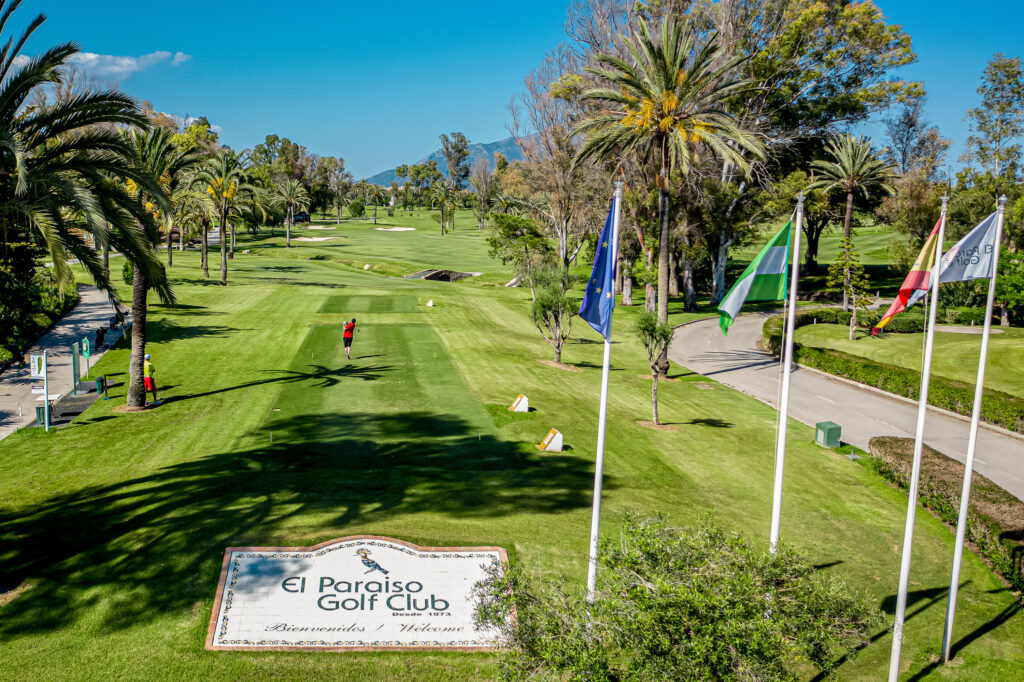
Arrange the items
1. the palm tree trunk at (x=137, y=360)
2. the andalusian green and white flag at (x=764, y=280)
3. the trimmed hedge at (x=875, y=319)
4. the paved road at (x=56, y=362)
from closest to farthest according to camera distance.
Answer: the andalusian green and white flag at (x=764, y=280) → the paved road at (x=56, y=362) → the palm tree trunk at (x=137, y=360) → the trimmed hedge at (x=875, y=319)

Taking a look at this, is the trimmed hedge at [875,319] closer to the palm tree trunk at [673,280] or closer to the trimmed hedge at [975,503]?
the palm tree trunk at [673,280]

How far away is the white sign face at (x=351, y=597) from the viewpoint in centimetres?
1080

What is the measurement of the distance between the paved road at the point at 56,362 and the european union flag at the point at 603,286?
1760 centimetres

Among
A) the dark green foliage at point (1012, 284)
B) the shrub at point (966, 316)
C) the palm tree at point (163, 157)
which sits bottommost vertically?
the shrub at point (966, 316)

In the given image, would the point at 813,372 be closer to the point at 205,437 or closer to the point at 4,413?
the point at 205,437

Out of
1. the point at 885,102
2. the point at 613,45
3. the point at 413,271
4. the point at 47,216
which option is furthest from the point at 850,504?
the point at 413,271

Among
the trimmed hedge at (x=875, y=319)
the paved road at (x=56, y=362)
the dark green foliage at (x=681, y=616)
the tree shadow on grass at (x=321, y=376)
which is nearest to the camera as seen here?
the dark green foliage at (x=681, y=616)

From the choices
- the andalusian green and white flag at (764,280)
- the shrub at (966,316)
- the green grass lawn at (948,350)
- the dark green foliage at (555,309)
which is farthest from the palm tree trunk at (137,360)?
the shrub at (966,316)

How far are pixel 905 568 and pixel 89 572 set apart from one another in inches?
538

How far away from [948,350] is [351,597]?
126 feet

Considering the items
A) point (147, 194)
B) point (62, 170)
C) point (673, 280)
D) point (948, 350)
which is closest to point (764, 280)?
point (62, 170)

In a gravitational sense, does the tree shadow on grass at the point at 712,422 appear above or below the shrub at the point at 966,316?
below

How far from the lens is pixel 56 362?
89.8 ft

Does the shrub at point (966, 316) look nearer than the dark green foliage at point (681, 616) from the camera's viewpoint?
No
